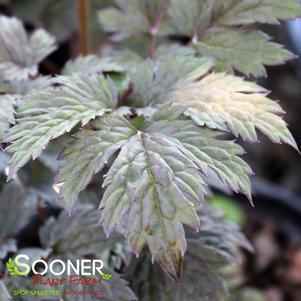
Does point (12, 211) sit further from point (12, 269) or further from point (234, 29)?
point (234, 29)

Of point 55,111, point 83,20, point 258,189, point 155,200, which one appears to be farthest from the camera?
point 258,189

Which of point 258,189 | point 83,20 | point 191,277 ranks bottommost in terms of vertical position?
point 258,189

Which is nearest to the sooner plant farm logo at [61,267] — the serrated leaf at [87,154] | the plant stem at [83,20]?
the serrated leaf at [87,154]

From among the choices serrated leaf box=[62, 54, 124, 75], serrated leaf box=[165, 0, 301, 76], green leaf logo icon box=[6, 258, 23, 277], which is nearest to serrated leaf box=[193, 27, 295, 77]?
serrated leaf box=[165, 0, 301, 76]

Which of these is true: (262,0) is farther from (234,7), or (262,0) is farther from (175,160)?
(175,160)

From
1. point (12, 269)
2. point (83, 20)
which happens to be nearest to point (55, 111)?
point (12, 269)

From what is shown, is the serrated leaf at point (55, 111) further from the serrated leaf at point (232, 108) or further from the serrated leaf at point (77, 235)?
the serrated leaf at point (77, 235)
